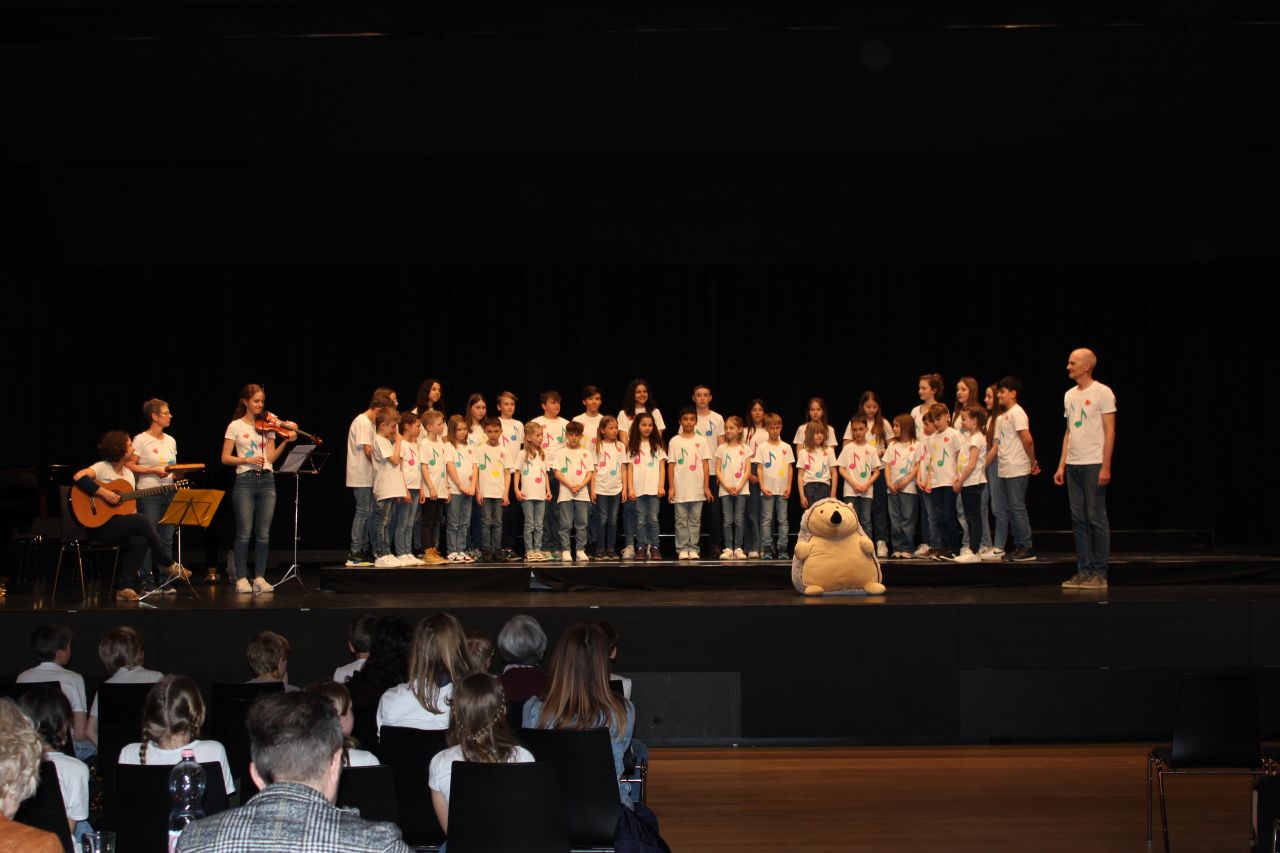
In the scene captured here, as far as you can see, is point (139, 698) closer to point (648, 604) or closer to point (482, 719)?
point (482, 719)

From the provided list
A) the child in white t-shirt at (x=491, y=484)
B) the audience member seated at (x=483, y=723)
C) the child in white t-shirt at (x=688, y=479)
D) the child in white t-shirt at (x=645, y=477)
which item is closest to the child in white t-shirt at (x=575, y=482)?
the child in white t-shirt at (x=645, y=477)

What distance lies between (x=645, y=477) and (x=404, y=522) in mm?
1918

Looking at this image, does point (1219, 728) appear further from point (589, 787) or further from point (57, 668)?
point (57, 668)

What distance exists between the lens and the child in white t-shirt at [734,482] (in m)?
10.0

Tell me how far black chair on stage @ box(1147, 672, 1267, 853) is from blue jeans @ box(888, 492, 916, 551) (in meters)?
4.80

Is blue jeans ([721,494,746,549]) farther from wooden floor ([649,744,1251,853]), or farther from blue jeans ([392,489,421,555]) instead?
wooden floor ([649,744,1251,853])

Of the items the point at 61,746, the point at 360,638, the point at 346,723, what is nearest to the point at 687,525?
the point at 360,638

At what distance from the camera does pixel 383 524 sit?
9508 mm

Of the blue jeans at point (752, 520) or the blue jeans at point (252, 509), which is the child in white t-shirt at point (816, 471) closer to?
the blue jeans at point (752, 520)

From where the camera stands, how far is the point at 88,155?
37.9 feet

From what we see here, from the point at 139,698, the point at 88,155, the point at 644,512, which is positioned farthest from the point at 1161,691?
the point at 88,155

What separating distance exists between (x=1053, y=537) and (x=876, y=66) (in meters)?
4.32

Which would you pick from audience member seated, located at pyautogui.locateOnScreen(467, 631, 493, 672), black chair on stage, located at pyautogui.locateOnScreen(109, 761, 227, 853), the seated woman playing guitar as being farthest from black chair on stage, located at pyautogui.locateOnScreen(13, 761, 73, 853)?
the seated woman playing guitar

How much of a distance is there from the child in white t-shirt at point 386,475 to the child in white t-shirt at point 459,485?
0.53 metres
